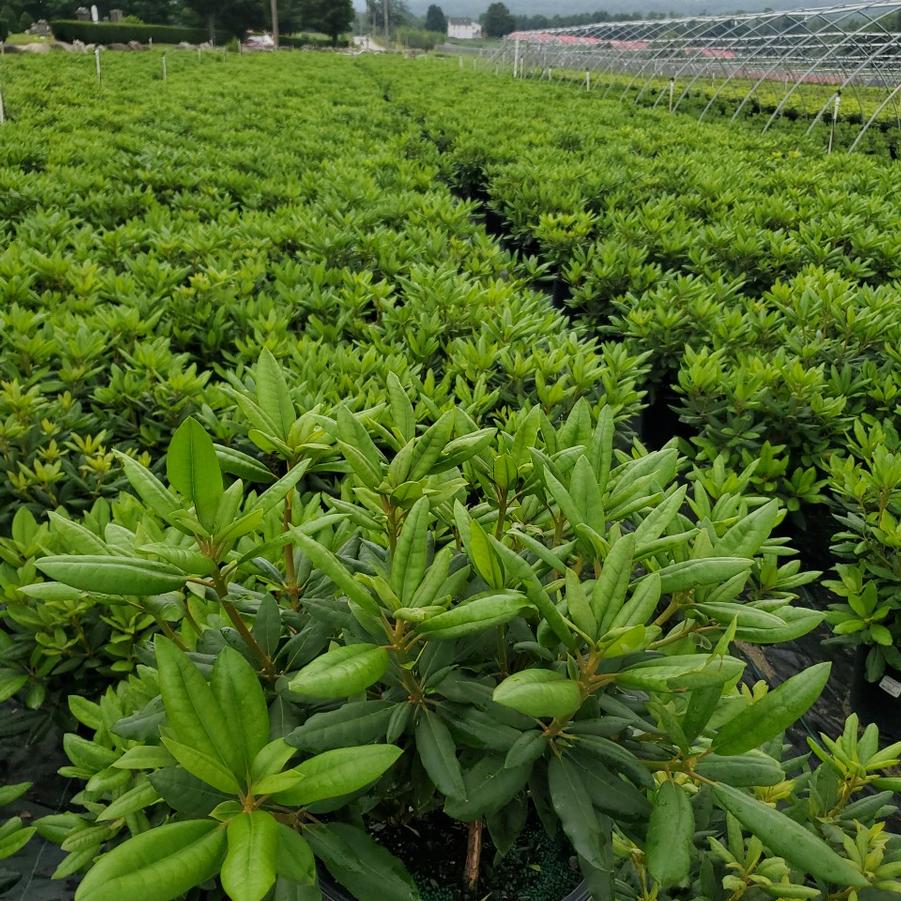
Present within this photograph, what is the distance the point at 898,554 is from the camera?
2.49m

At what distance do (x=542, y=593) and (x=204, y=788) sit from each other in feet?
1.74

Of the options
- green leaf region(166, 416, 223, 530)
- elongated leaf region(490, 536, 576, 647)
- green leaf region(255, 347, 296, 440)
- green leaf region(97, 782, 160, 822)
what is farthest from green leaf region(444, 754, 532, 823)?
green leaf region(255, 347, 296, 440)

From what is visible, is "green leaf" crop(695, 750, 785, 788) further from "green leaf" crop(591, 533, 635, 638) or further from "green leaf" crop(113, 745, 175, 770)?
"green leaf" crop(113, 745, 175, 770)

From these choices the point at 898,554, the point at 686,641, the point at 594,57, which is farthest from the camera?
the point at 594,57

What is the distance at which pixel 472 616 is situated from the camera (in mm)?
982

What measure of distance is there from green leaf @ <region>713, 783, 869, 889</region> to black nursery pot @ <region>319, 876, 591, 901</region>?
39cm

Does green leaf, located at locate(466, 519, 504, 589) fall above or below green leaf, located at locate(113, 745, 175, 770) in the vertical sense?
above

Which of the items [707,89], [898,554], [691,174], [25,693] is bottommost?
[25,693]

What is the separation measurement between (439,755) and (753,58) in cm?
2114

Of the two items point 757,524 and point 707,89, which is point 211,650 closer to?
point 757,524

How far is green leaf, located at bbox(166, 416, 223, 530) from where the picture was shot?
1011 mm

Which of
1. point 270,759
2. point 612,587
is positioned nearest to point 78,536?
point 270,759

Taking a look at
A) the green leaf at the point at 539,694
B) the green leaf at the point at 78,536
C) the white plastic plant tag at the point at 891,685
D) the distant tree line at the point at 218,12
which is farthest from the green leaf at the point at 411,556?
the distant tree line at the point at 218,12

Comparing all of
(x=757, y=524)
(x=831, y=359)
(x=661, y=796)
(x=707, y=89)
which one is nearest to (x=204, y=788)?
(x=661, y=796)
